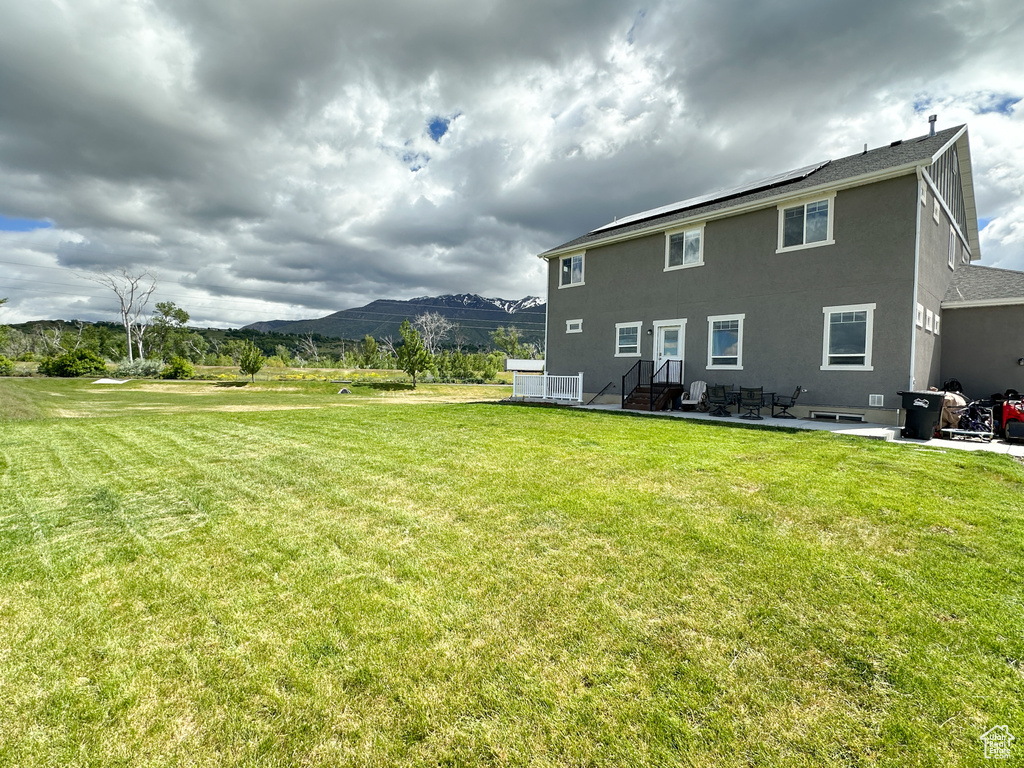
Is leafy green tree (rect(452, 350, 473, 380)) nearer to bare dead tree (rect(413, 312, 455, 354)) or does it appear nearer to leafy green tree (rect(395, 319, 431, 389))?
leafy green tree (rect(395, 319, 431, 389))

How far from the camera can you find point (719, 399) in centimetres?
1239

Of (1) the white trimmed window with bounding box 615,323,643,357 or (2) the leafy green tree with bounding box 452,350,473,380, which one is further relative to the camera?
(2) the leafy green tree with bounding box 452,350,473,380

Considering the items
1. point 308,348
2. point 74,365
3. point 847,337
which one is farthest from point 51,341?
point 847,337

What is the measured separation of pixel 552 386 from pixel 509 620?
14.9m

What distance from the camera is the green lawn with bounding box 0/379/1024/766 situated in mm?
1625

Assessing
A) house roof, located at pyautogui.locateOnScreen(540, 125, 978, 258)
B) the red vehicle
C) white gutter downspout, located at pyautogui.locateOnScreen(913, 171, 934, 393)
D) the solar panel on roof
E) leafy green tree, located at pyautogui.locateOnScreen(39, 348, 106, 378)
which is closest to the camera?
the red vehicle

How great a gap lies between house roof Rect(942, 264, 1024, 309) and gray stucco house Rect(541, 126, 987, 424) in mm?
143

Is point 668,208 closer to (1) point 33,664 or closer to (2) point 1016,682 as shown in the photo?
(2) point 1016,682

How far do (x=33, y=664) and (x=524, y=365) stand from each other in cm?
5784

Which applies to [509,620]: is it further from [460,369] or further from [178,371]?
[178,371]

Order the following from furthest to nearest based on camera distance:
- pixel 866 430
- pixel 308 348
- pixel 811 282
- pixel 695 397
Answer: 1. pixel 308 348
2. pixel 695 397
3. pixel 811 282
4. pixel 866 430

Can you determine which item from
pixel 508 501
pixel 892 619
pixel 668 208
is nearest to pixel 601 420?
pixel 508 501

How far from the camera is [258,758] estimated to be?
60.2 inches

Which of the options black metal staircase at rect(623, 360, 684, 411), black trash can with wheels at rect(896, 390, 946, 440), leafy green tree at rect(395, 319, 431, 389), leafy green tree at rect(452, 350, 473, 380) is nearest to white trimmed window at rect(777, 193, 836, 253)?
black metal staircase at rect(623, 360, 684, 411)
